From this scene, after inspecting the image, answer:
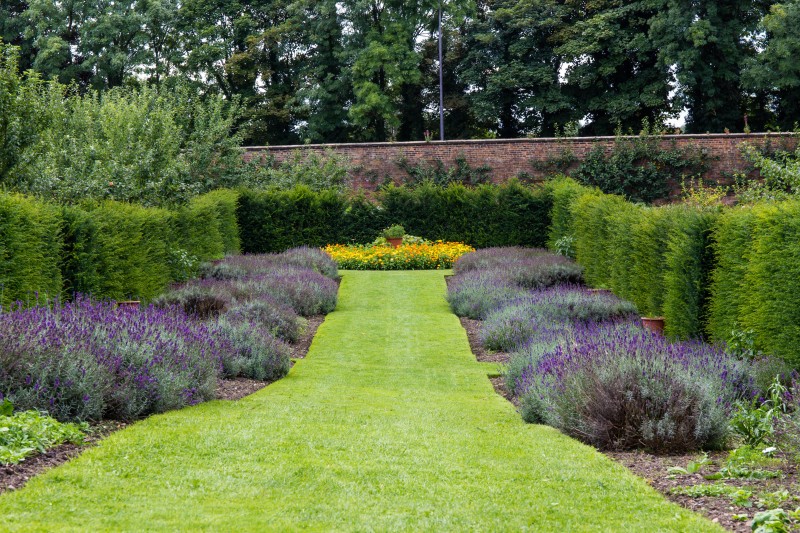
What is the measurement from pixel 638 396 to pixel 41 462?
13.3 feet

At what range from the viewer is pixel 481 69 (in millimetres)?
39844

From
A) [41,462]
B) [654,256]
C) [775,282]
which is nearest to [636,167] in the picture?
[654,256]

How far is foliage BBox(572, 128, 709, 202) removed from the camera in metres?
29.6

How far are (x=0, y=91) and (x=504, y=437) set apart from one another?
32.0 ft

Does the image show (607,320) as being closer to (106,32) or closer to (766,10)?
(766,10)

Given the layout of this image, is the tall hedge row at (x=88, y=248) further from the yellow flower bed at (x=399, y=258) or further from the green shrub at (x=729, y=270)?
the yellow flower bed at (x=399, y=258)

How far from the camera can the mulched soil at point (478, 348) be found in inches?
438

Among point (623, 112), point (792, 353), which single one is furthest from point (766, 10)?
point (792, 353)

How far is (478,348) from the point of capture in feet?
39.4

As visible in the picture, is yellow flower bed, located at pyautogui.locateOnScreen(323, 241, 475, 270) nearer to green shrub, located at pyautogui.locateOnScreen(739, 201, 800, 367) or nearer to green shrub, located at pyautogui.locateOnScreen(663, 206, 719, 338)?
green shrub, located at pyautogui.locateOnScreen(663, 206, 719, 338)

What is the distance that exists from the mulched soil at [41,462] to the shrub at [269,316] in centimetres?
532

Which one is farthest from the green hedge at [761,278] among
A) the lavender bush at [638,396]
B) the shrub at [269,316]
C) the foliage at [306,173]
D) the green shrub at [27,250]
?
the foliage at [306,173]

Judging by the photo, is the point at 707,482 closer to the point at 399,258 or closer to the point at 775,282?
the point at 775,282

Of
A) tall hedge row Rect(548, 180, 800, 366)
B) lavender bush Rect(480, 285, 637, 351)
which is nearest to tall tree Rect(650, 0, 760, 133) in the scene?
tall hedge row Rect(548, 180, 800, 366)
